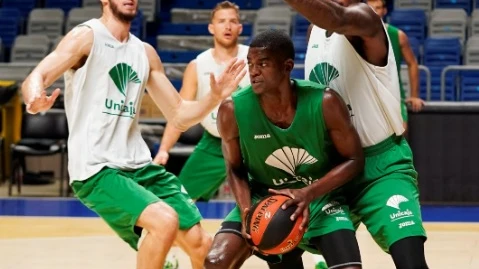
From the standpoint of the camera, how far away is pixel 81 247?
8492 millimetres

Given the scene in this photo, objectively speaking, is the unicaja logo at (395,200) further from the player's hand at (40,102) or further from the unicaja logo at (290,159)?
the player's hand at (40,102)

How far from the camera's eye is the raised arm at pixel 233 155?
4.96 metres

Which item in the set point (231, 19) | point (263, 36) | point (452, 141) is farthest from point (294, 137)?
point (452, 141)

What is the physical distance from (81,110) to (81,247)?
290cm

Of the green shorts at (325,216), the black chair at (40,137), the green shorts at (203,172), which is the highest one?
the green shorts at (325,216)

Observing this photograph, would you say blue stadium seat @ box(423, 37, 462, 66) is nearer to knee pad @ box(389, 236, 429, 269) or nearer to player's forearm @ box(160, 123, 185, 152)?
player's forearm @ box(160, 123, 185, 152)

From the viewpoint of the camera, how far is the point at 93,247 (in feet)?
27.8

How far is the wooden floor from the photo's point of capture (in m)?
7.70

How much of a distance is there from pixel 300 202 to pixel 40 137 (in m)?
8.18

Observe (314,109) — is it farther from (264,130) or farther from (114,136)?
(114,136)

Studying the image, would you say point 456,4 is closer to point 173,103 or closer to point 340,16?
point 173,103

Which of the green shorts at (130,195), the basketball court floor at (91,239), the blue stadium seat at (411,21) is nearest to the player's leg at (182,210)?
the green shorts at (130,195)

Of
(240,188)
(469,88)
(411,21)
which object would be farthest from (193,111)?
(411,21)

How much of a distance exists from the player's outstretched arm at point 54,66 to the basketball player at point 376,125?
4.49 feet
